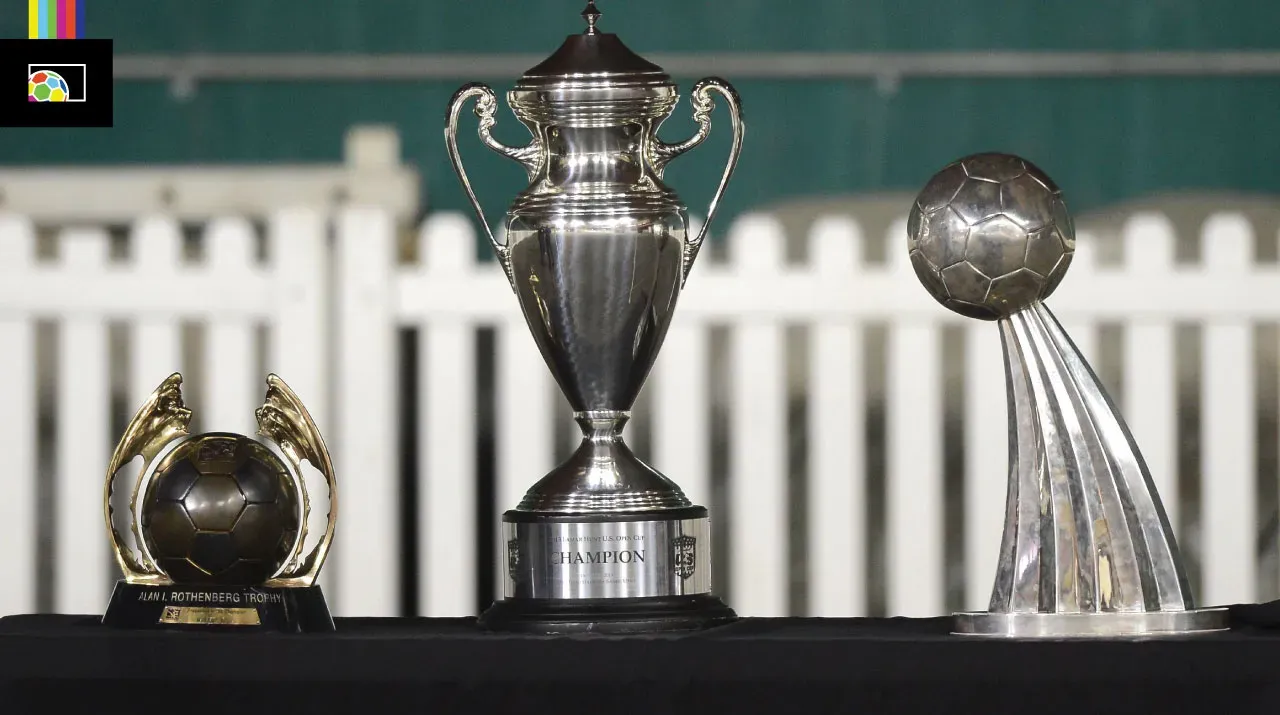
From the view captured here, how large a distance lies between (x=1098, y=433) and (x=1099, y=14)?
3243mm

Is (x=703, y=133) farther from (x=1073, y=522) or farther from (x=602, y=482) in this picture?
(x=1073, y=522)

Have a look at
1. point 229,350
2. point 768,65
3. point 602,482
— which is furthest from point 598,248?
point 768,65

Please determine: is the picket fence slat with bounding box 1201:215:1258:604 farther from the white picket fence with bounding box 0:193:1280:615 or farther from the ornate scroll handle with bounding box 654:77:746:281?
the ornate scroll handle with bounding box 654:77:746:281

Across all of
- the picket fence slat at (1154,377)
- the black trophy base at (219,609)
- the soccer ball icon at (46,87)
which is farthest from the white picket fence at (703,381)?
the black trophy base at (219,609)

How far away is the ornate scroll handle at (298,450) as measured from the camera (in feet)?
4.35

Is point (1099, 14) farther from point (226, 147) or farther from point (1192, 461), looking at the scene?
point (226, 147)

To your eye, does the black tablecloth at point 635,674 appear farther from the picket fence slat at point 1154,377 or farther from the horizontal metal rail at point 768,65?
the horizontal metal rail at point 768,65

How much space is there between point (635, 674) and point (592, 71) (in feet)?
1.43

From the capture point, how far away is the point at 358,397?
3.21m

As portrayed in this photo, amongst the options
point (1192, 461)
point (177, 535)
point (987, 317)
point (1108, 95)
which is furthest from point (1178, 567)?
point (1108, 95)

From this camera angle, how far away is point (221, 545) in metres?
1.29

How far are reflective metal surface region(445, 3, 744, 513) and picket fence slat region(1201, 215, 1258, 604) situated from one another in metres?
2.02

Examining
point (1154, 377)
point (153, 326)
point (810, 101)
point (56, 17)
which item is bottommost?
point (1154, 377)

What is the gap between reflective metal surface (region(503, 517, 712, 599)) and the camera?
130 centimetres
